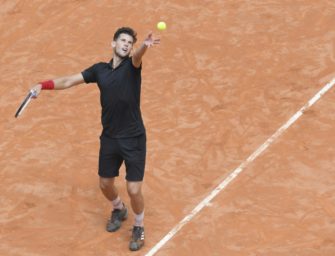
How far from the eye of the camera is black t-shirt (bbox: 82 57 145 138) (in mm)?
7105

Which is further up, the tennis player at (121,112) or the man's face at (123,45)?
the man's face at (123,45)

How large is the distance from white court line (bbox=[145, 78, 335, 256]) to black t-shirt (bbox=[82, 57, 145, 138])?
4.40 ft

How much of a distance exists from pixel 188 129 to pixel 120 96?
3010 millimetres

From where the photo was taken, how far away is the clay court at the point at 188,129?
7.93 metres

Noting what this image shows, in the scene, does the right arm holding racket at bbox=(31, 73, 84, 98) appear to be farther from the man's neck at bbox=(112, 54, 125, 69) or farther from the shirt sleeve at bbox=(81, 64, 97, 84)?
the man's neck at bbox=(112, 54, 125, 69)

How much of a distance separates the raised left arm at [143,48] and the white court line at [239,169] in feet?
6.91

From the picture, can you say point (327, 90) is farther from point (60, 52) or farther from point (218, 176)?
point (60, 52)

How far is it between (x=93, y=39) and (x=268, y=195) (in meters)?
5.77

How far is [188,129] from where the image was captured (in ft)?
32.8

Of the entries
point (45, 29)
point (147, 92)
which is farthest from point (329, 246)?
point (45, 29)

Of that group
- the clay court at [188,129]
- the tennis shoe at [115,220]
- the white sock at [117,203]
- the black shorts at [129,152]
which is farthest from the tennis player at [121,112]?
the clay court at [188,129]

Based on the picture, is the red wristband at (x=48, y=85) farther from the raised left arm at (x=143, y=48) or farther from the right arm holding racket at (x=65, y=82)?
the raised left arm at (x=143, y=48)

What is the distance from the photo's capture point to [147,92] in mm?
11102

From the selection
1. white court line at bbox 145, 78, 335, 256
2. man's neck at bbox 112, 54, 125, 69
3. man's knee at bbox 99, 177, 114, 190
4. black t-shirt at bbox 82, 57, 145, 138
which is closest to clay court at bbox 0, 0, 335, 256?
white court line at bbox 145, 78, 335, 256
